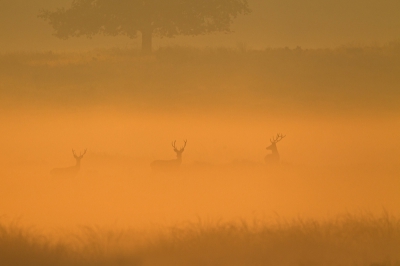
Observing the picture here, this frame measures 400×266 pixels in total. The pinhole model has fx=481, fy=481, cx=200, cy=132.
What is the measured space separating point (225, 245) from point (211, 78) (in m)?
1.06

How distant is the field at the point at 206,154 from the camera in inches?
117

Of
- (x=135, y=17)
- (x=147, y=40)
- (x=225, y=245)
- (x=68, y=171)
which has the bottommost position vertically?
(x=225, y=245)

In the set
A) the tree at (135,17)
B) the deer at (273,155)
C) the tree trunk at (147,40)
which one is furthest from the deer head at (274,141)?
the tree trunk at (147,40)

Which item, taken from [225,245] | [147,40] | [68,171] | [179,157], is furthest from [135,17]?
[225,245]

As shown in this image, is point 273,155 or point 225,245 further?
point 273,155

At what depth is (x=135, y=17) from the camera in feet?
10.3

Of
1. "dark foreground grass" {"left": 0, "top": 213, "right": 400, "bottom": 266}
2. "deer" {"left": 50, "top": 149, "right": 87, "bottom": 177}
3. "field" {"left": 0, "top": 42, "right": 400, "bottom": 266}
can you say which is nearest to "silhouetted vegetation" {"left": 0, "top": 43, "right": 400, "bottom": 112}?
"field" {"left": 0, "top": 42, "right": 400, "bottom": 266}

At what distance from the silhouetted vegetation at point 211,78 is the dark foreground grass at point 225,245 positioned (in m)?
0.77

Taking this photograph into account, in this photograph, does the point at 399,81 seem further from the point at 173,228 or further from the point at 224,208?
the point at 173,228

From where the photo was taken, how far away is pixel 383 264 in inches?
118

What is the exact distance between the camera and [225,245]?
2.95 meters

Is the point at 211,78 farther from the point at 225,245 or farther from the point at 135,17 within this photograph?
the point at 225,245

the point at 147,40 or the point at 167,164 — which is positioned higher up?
the point at 147,40

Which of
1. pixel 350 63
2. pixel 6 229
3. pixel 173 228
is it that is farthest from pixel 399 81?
pixel 6 229
